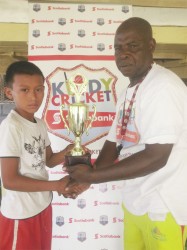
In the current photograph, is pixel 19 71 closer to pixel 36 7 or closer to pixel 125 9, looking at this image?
pixel 36 7

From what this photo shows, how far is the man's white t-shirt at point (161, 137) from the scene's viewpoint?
4.69 ft

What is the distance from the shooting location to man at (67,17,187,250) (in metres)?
1.45

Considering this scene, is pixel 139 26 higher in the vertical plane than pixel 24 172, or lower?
higher

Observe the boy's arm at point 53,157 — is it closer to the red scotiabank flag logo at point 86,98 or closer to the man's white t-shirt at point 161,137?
the man's white t-shirt at point 161,137

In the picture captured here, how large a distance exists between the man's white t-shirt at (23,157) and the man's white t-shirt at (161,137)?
0.47m

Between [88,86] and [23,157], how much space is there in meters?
1.18

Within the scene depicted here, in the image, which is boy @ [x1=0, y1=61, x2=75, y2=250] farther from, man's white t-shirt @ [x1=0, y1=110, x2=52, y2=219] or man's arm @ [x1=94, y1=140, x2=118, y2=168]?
man's arm @ [x1=94, y1=140, x2=118, y2=168]

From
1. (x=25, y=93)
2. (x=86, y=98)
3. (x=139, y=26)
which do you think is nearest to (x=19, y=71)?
(x=25, y=93)

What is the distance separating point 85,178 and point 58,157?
0.38 m

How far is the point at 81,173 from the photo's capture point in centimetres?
176

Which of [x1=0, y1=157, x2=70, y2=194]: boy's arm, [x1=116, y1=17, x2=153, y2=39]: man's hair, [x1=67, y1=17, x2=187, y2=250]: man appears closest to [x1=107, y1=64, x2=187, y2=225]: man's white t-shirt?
[x1=67, y1=17, x2=187, y2=250]: man

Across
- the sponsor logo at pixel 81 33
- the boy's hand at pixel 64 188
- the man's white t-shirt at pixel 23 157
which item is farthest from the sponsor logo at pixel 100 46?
the boy's hand at pixel 64 188

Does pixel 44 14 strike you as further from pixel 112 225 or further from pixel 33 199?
pixel 112 225

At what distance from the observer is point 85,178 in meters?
1.73
